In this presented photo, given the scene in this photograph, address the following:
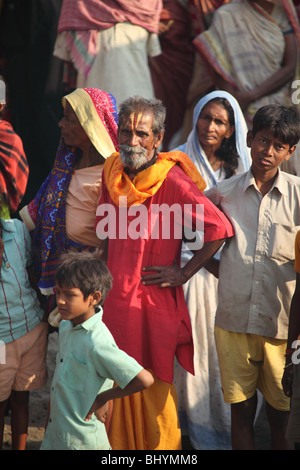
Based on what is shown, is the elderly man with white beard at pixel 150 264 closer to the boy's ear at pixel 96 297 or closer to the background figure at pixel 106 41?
the boy's ear at pixel 96 297

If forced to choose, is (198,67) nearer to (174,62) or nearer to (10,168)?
(174,62)

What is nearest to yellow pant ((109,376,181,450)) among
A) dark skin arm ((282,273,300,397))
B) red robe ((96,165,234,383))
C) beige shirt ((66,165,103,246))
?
red robe ((96,165,234,383))

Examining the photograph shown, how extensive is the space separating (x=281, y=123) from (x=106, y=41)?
2.36m

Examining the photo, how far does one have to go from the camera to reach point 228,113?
14.1 feet

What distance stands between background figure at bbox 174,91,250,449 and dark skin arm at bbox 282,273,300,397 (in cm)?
105

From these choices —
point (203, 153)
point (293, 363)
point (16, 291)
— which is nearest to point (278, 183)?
point (293, 363)

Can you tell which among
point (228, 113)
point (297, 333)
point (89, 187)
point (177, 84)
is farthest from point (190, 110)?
point (297, 333)

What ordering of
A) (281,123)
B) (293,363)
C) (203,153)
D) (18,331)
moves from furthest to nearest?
(203,153) < (18,331) < (281,123) < (293,363)

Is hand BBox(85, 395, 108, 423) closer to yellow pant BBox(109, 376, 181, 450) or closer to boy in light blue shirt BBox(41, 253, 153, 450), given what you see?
boy in light blue shirt BBox(41, 253, 153, 450)

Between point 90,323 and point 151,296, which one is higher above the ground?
point 90,323

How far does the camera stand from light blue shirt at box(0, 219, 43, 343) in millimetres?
3521

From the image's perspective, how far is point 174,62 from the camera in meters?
5.64

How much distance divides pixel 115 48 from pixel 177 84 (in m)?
0.70
